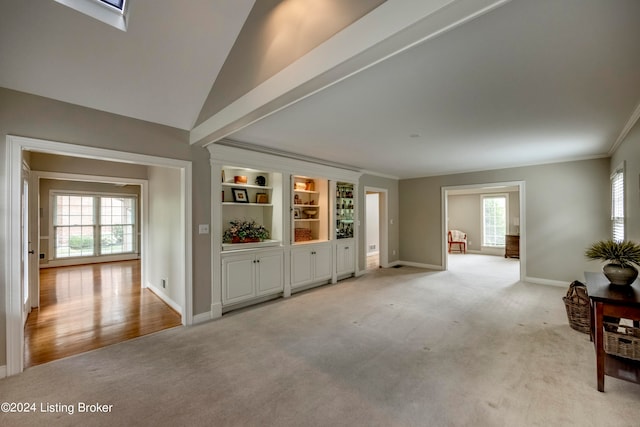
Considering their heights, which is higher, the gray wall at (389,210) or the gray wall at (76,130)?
the gray wall at (76,130)

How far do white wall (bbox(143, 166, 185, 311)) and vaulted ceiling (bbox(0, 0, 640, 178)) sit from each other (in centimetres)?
125

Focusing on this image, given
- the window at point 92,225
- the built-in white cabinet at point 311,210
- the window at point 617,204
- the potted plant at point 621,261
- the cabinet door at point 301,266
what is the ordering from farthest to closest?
1. the window at point 92,225
2. the built-in white cabinet at point 311,210
3. the cabinet door at point 301,266
4. the window at point 617,204
5. the potted plant at point 621,261

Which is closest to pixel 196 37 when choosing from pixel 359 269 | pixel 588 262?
pixel 359 269

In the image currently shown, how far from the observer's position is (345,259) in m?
5.67

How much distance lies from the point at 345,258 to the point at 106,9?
4.88 metres

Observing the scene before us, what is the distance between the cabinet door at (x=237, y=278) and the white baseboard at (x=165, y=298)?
0.71 m

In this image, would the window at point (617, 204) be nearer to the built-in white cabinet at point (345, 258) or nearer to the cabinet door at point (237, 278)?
the built-in white cabinet at point (345, 258)

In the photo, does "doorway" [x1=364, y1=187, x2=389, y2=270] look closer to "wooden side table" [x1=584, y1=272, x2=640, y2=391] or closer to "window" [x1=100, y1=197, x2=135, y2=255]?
"wooden side table" [x1=584, y1=272, x2=640, y2=391]

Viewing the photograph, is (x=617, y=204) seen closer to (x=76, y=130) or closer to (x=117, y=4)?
(x=117, y=4)

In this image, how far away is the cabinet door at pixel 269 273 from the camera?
4148 mm

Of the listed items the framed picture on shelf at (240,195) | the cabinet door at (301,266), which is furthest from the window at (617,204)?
the framed picture on shelf at (240,195)

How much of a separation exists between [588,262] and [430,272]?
2.71 m

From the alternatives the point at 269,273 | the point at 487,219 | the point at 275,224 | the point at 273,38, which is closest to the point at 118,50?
the point at 273,38

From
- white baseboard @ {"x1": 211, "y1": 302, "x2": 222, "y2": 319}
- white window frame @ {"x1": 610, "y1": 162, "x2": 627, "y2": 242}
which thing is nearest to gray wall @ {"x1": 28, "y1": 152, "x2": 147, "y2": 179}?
white baseboard @ {"x1": 211, "y1": 302, "x2": 222, "y2": 319}
